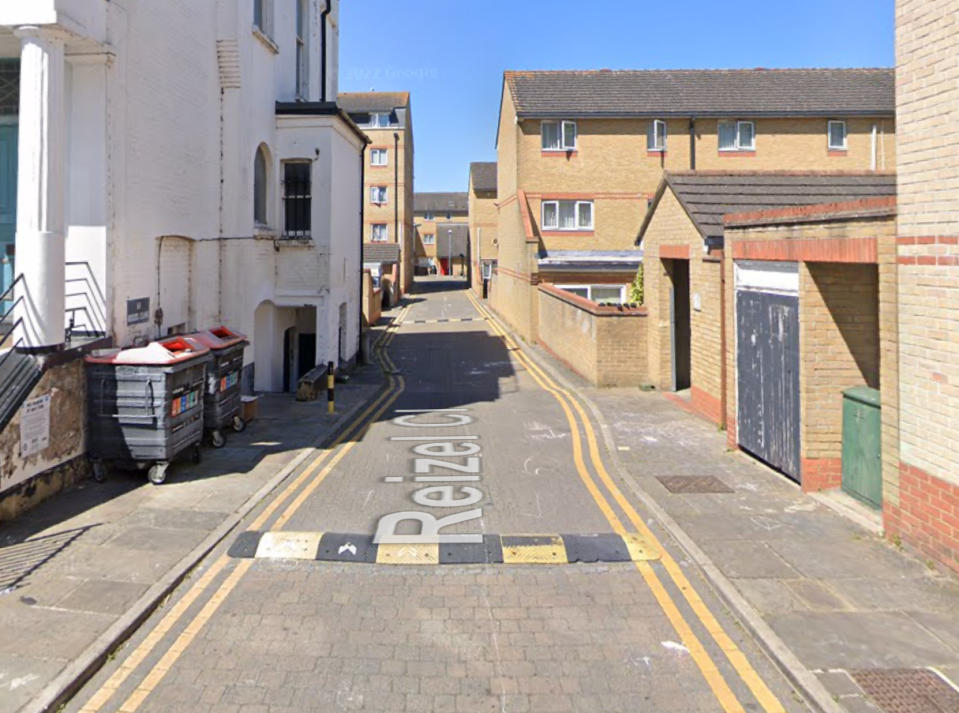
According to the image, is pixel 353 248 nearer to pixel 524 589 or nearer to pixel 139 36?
pixel 139 36

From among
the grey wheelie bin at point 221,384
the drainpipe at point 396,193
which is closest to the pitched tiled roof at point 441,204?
the drainpipe at point 396,193

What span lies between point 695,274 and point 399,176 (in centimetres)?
4879

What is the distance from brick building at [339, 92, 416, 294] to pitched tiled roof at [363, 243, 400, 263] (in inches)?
164

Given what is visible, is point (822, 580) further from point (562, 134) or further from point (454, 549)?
point (562, 134)

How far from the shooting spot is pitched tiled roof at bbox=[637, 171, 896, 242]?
1429cm

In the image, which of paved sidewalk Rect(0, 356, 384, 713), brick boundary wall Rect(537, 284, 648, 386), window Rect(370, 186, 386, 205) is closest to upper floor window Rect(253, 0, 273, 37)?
brick boundary wall Rect(537, 284, 648, 386)

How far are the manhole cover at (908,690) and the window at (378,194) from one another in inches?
2313

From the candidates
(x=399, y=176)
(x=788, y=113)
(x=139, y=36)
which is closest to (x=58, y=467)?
(x=139, y=36)

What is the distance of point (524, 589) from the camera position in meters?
6.79

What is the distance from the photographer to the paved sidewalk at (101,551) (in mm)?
5594

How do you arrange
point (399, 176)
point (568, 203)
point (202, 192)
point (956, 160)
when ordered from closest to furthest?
1. point (956, 160)
2. point (202, 192)
3. point (568, 203)
4. point (399, 176)

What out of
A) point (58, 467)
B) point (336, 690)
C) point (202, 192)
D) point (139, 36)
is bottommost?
point (336, 690)

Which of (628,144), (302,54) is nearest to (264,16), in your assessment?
(302,54)

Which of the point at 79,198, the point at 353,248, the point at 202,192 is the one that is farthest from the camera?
Result: the point at 353,248
